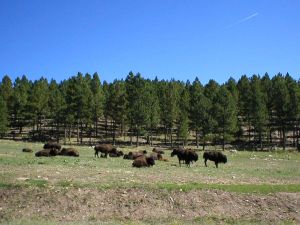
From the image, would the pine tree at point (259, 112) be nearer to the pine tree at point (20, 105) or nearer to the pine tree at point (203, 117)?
the pine tree at point (203, 117)

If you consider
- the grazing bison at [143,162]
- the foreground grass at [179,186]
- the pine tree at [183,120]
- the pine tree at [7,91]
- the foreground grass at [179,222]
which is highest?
the pine tree at [7,91]

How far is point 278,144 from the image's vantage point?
301ft

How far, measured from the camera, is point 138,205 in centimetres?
2253

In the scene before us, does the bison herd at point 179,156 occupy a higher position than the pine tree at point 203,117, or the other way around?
the pine tree at point 203,117

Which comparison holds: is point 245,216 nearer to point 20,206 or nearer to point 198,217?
point 198,217

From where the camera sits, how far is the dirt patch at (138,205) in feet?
70.0

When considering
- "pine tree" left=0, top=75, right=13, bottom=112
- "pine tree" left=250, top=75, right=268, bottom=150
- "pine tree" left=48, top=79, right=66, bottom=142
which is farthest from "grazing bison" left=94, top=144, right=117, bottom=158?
"pine tree" left=0, top=75, right=13, bottom=112

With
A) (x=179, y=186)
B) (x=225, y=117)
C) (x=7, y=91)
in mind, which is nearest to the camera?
(x=179, y=186)

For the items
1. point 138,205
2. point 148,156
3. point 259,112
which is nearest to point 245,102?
point 259,112

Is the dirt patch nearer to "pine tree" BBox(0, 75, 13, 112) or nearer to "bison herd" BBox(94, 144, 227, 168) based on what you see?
"bison herd" BBox(94, 144, 227, 168)

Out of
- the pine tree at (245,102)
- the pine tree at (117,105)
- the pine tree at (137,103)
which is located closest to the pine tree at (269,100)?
the pine tree at (245,102)

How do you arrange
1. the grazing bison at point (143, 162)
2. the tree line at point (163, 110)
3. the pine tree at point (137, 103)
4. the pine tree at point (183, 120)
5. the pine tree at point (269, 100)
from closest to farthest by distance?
the grazing bison at point (143, 162)
the pine tree at point (137, 103)
the tree line at point (163, 110)
the pine tree at point (183, 120)
the pine tree at point (269, 100)

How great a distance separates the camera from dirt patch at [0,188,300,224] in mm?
21328

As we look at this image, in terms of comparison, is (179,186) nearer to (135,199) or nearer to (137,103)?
(135,199)
